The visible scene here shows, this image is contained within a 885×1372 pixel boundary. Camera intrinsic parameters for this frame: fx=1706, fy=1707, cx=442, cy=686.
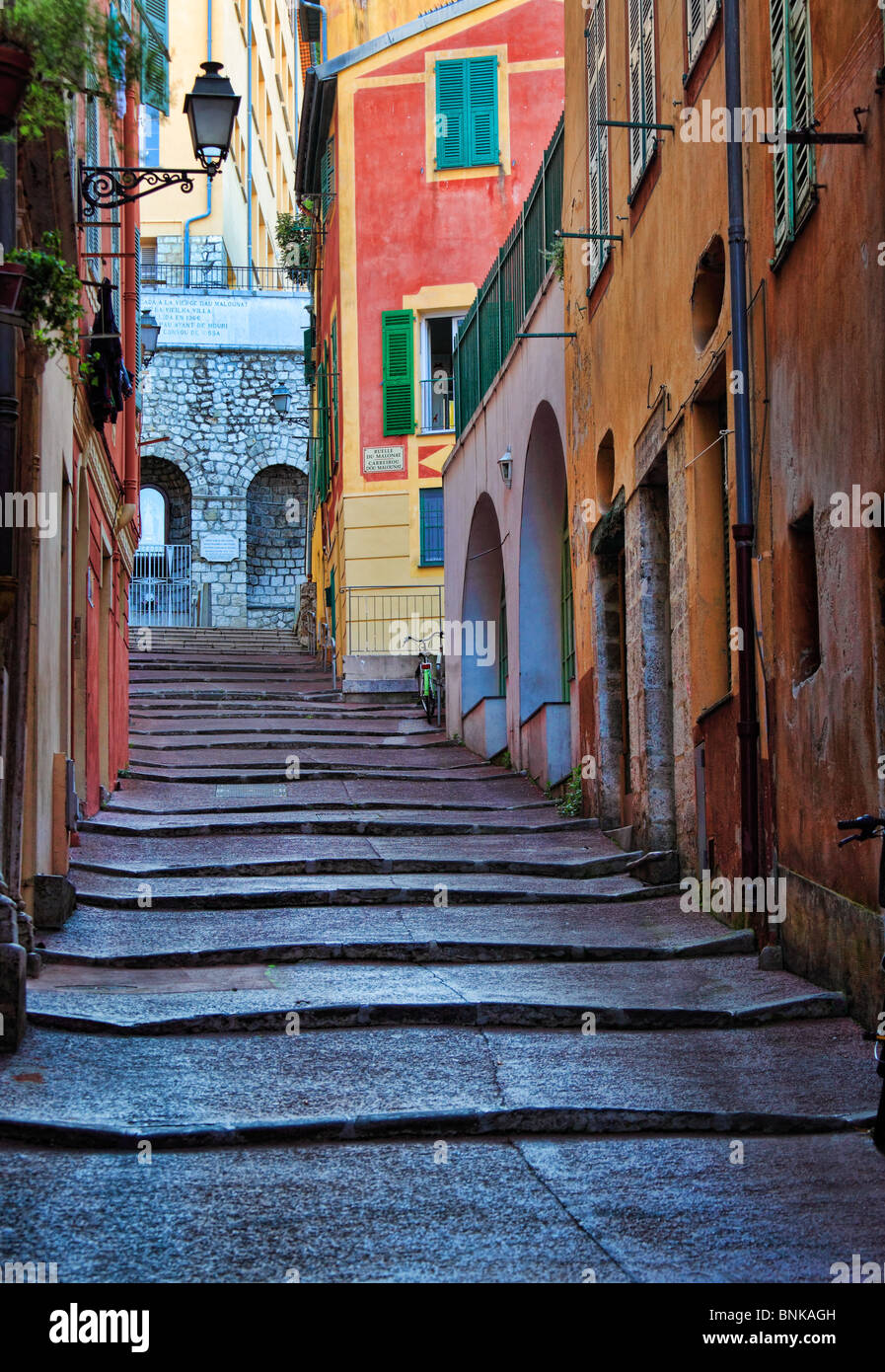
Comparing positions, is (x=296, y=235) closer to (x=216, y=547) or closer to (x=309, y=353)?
(x=309, y=353)

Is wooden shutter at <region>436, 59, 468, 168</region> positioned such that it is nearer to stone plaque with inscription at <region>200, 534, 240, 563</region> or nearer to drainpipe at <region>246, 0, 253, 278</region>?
stone plaque with inscription at <region>200, 534, 240, 563</region>

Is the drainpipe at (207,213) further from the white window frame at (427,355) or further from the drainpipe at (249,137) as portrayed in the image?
the white window frame at (427,355)

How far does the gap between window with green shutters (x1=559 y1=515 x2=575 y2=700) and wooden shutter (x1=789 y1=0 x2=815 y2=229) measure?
8.34 m

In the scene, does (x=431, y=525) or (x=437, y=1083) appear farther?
(x=431, y=525)

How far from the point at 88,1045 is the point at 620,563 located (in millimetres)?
7544

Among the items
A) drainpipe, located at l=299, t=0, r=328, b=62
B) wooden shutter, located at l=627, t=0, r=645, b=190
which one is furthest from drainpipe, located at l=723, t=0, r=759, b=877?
drainpipe, located at l=299, t=0, r=328, b=62

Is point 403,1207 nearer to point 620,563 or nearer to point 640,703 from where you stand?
point 640,703

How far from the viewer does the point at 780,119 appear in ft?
26.8

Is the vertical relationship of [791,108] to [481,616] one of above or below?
above

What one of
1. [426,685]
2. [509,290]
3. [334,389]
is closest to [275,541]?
[334,389]

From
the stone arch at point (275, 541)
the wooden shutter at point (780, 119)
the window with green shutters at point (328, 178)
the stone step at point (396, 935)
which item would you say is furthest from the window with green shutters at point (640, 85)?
the stone arch at point (275, 541)

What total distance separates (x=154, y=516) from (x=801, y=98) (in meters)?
32.4

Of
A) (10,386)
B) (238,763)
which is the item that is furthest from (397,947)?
(238,763)

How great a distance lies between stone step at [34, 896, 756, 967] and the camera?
8.88 meters
